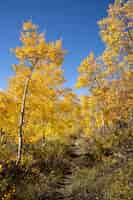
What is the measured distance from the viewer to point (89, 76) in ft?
72.4

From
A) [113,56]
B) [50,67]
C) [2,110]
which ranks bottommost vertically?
[2,110]

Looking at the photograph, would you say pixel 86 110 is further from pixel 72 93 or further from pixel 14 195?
pixel 14 195

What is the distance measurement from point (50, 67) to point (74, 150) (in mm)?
9491

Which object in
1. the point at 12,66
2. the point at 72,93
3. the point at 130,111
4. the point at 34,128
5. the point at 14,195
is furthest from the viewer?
the point at 34,128

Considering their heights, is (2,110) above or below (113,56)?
below

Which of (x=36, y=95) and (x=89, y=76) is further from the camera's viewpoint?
(x=89, y=76)

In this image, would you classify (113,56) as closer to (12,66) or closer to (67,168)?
(12,66)

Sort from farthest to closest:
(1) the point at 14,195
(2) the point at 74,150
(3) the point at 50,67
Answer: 1. (2) the point at 74,150
2. (3) the point at 50,67
3. (1) the point at 14,195

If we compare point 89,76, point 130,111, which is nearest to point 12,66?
point 130,111

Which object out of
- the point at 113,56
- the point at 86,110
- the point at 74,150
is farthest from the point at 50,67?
the point at 86,110

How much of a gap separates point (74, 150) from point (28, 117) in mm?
6005

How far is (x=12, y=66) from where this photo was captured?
13867mm

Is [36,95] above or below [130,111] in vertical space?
above

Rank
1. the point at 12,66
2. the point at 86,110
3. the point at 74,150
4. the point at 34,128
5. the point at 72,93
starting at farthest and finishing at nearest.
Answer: the point at 86,110, the point at 74,150, the point at 34,128, the point at 72,93, the point at 12,66
